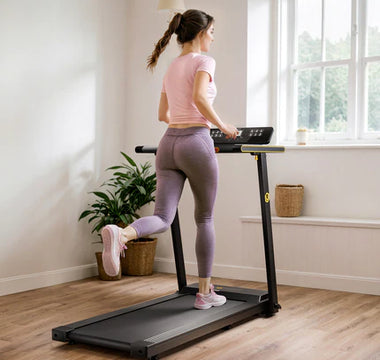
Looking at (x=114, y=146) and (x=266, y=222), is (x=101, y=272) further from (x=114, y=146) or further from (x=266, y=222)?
(x=266, y=222)

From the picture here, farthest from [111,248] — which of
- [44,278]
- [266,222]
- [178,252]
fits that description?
[44,278]

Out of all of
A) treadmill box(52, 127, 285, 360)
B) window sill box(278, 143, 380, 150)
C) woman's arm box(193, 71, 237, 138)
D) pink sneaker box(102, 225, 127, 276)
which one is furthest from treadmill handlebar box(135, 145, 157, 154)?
window sill box(278, 143, 380, 150)

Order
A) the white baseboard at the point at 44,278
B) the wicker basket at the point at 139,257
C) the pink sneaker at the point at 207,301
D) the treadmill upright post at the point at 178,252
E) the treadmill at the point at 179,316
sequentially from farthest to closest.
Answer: the wicker basket at the point at 139,257
the white baseboard at the point at 44,278
the treadmill upright post at the point at 178,252
the pink sneaker at the point at 207,301
the treadmill at the point at 179,316

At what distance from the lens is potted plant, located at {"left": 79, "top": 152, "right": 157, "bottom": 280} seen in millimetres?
4516

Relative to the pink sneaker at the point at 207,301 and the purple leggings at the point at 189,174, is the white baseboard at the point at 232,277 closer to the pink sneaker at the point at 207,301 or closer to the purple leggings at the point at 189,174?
the pink sneaker at the point at 207,301

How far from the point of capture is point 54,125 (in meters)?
4.30

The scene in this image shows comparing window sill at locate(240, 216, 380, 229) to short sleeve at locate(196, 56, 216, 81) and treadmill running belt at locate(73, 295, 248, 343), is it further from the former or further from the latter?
short sleeve at locate(196, 56, 216, 81)

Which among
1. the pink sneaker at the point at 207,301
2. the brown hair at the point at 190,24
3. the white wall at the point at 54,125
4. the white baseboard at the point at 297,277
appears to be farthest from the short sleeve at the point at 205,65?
the white baseboard at the point at 297,277

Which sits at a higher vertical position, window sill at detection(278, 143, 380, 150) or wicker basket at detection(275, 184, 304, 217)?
window sill at detection(278, 143, 380, 150)

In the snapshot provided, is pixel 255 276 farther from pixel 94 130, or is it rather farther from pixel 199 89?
pixel 199 89

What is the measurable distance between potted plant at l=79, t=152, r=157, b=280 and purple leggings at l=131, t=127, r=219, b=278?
144 centimetres

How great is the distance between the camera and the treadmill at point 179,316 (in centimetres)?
262

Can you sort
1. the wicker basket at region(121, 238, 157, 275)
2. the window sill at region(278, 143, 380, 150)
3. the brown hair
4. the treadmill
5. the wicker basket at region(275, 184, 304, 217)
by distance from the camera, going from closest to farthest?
→ 1. the treadmill
2. the brown hair
3. the window sill at region(278, 143, 380, 150)
4. the wicker basket at region(275, 184, 304, 217)
5. the wicker basket at region(121, 238, 157, 275)

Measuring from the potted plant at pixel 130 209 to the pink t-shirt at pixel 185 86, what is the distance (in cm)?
161
